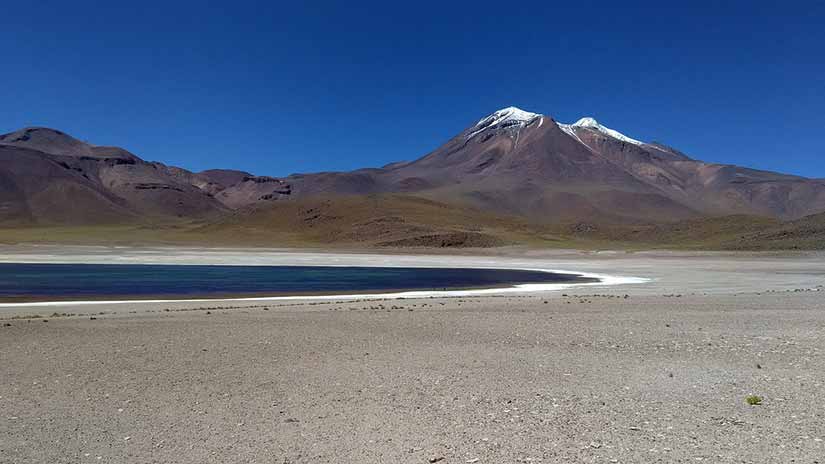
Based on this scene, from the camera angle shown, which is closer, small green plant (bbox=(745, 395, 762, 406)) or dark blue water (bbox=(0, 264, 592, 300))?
small green plant (bbox=(745, 395, 762, 406))

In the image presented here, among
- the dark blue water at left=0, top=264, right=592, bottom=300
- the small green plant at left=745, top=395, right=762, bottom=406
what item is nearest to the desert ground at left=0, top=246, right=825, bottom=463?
the small green plant at left=745, top=395, right=762, bottom=406

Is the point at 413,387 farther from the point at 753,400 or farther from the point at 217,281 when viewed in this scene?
the point at 217,281

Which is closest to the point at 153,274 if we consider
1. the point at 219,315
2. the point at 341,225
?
the point at 219,315

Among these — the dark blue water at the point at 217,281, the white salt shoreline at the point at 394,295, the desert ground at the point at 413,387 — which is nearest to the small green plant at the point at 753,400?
the desert ground at the point at 413,387

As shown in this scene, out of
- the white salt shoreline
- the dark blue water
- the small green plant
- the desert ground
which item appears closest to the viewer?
the desert ground

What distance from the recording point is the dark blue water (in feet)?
119

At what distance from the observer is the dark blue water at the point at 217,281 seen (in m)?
36.3

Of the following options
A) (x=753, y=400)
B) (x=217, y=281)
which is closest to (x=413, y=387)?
(x=753, y=400)

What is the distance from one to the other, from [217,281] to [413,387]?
35.5 m

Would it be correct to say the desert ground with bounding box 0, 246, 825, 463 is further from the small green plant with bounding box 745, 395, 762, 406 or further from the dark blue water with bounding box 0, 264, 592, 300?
the dark blue water with bounding box 0, 264, 592, 300

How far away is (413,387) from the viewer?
1163 centimetres

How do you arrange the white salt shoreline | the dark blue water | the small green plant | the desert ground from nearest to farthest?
the desert ground < the small green plant < the white salt shoreline < the dark blue water

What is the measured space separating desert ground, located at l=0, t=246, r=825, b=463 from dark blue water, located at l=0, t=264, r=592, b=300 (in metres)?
13.6

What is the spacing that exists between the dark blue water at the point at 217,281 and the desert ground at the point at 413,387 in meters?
13.6
